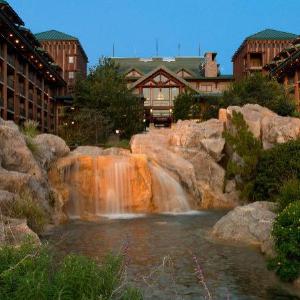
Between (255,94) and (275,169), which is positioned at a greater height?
(255,94)

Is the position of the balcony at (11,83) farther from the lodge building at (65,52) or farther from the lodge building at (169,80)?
the lodge building at (65,52)

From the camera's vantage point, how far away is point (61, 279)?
20.3 ft

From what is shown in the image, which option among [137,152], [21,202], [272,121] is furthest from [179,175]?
[21,202]

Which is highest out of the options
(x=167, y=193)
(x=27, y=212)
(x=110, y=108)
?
(x=110, y=108)

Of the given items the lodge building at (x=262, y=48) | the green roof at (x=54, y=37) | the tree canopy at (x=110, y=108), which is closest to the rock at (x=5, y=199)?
the tree canopy at (x=110, y=108)

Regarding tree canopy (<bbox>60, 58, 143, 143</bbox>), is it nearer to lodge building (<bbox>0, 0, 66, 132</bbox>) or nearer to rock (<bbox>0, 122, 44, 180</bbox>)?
lodge building (<bbox>0, 0, 66, 132</bbox>)

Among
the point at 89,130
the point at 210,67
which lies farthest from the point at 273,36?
the point at 89,130

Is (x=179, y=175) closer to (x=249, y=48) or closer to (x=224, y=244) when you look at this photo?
(x=224, y=244)

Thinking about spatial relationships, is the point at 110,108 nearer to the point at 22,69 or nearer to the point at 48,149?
the point at 22,69

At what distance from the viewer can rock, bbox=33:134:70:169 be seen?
24.2m

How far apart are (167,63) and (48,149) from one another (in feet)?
204

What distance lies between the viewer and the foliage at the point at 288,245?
1075cm

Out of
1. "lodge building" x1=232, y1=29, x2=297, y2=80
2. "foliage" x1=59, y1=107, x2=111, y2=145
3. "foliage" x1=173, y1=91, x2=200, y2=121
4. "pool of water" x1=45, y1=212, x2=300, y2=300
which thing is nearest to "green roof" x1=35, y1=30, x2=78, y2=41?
"lodge building" x1=232, y1=29, x2=297, y2=80

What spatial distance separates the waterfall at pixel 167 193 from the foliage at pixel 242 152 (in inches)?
154
